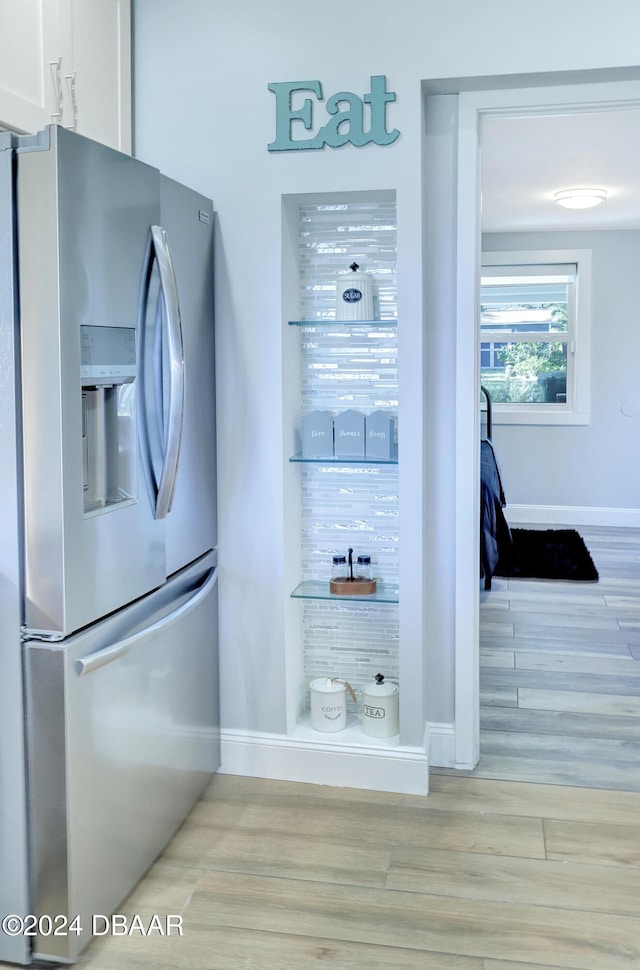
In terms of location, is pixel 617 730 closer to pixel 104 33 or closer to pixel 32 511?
pixel 32 511

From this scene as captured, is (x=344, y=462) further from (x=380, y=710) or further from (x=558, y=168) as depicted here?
(x=558, y=168)

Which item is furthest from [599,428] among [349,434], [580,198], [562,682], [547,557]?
[349,434]

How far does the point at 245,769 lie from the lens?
2742 mm

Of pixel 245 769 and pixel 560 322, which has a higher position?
pixel 560 322

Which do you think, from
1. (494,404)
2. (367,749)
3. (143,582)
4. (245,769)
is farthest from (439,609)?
(494,404)

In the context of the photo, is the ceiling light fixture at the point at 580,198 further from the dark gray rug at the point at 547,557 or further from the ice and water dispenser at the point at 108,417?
the ice and water dispenser at the point at 108,417

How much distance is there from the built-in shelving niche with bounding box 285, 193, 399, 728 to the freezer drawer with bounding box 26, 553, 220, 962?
448 millimetres

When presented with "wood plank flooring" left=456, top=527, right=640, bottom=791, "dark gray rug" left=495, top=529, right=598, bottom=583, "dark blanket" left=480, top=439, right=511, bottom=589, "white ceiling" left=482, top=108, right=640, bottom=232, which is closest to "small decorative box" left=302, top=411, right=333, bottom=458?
"wood plank flooring" left=456, top=527, right=640, bottom=791

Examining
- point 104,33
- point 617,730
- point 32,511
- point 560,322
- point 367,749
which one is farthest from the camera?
point 560,322

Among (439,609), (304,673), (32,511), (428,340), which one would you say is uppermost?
(428,340)

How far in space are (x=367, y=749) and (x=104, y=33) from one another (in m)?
2.17

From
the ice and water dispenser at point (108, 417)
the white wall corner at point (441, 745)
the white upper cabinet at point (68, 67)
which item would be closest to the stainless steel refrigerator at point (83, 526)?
the ice and water dispenser at point (108, 417)

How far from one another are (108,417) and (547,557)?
168 inches

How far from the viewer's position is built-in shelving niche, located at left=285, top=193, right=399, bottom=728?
2682 millimetres
